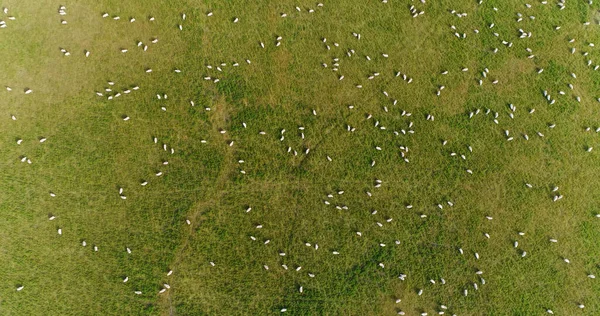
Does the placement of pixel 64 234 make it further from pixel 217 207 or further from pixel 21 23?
pixel 21 23

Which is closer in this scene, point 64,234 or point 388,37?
point 64,234

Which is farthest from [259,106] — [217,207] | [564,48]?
[564,48]

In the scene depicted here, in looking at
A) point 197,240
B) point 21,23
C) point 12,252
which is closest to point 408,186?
point 197,240

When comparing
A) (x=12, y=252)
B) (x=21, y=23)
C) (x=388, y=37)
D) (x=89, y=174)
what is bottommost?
(x=12, y=252)

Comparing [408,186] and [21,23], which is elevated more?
[21,23]

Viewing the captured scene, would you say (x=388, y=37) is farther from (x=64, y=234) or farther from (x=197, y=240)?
(x=64, y=234)

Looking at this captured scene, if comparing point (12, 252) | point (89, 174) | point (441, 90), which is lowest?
point (12, 252)
